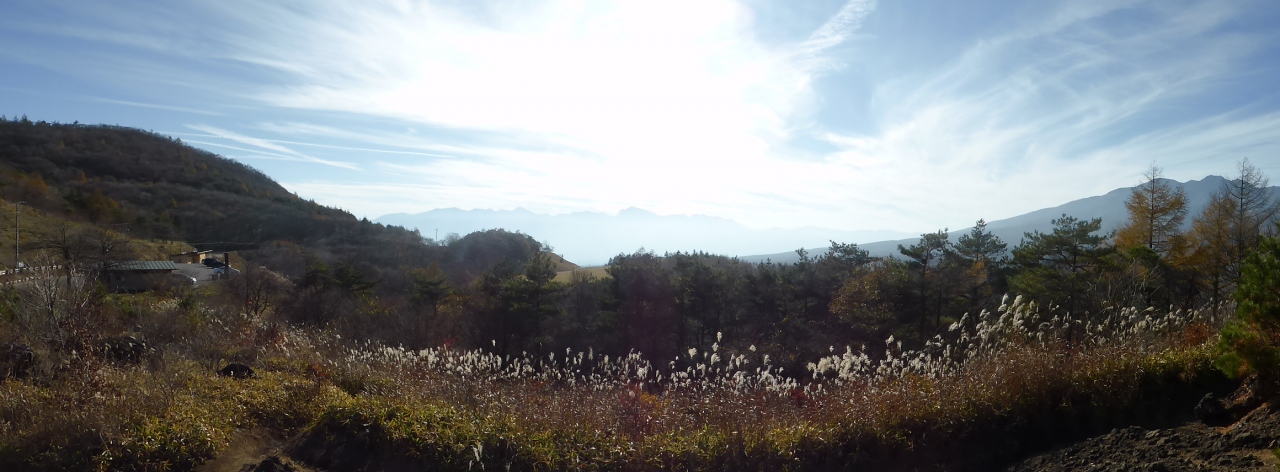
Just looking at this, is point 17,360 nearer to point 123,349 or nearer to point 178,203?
point 123,349

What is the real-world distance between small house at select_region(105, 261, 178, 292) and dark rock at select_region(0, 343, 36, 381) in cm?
1528

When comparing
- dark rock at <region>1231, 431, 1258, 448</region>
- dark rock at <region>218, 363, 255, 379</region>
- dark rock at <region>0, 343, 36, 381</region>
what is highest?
dark rock at <region>1231, 431, 1258, 448</region>

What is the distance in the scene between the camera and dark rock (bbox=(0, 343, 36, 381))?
6.45 meters

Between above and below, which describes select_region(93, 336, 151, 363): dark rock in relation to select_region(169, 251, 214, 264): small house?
above

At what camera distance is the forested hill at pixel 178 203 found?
49.4 m

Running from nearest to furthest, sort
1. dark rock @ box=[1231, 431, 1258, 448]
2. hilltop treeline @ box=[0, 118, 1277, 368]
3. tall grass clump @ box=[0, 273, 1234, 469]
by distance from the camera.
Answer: dark rock @ box=[1231, 431, 1258, 448] < tall grass clump @ box=[0, 273, 1234, 469] < hilltop treeline @ box=[0, 118, 1277, 368]

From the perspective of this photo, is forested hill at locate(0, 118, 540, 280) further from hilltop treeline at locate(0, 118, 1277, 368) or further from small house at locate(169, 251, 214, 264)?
hilltop treeline at locate(0, 118, 1277, 368)

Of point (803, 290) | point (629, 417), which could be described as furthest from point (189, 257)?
point (629, 417)

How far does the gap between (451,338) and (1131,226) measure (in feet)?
74.2

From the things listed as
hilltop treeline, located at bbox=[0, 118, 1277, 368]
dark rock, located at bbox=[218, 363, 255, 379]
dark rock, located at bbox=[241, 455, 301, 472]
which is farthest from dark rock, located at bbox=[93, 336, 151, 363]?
hilltop treeline, located at bbox=[0, 118, 1277, 368]

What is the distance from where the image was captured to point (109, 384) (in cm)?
582

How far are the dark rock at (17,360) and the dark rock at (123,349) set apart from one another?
0.57m

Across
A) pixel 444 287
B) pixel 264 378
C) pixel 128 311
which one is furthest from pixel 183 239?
pixel 264 378

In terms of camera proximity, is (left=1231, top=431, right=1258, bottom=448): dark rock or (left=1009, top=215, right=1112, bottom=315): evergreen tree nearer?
(left=1231, top=431, right=1258, bottom=448): dark rock
